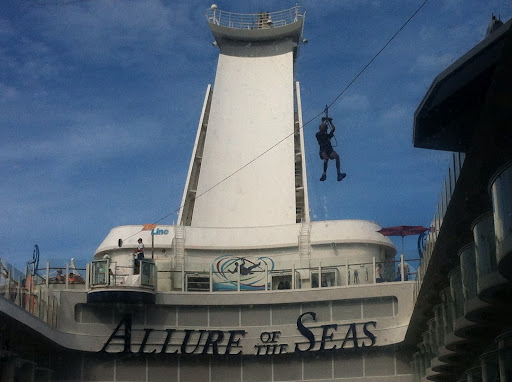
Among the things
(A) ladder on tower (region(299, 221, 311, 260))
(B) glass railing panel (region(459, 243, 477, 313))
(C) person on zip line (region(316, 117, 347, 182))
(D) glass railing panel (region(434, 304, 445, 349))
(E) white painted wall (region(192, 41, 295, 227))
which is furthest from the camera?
(E) white painted wall (region(192, 41, 295, 227))

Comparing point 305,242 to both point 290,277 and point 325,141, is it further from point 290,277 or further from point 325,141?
point 325,141

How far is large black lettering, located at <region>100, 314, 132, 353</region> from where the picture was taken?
40062 mm

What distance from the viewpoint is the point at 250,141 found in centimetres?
5181

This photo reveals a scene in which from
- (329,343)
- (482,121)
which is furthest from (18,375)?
(482,121)

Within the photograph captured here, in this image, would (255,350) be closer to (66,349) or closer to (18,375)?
(66,349)

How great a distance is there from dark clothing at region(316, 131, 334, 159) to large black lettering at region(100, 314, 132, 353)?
12.2 meters

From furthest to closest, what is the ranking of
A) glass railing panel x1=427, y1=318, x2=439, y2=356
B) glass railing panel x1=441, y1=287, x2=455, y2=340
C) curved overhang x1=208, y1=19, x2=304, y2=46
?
curved overhang x1=208, y1=19, x2=304, y2=46
glass railing panel x1=427, y1=318, x2=439, y2=356
glass railing panel x1=441, y1=287, x2=455, y2=340

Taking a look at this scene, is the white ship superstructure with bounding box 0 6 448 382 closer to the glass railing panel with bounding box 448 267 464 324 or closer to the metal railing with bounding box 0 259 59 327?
the metal railing with bounding box 0 259 59 327

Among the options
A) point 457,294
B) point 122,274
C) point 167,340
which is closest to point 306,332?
point 167,340

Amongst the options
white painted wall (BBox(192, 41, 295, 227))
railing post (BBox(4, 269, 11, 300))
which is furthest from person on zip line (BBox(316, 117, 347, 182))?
railing post (BBox(4, 269, 11, 300))

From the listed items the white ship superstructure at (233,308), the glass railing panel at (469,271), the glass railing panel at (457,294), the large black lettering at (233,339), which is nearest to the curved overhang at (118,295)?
the white ship superstructure at (233,308)

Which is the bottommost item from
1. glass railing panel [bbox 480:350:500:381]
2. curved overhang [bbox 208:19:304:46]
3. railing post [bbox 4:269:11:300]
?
glass railing panel [bbox 480:350:500:381]

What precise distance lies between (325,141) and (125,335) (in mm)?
13127

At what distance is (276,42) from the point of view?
5594 cm
